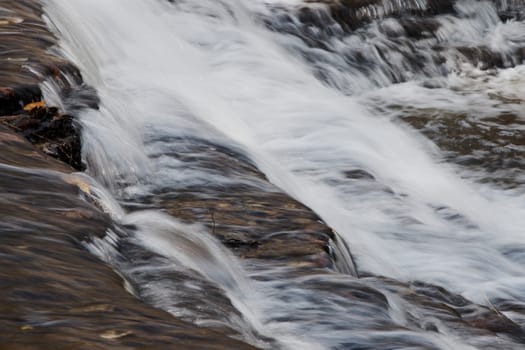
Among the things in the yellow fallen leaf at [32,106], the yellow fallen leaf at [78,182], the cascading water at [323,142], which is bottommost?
the cascading water at [323,142]

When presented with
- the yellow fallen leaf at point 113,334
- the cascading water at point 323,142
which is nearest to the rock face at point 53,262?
the yellow fallen leaf at point 113,334

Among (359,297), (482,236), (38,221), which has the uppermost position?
(38,221)

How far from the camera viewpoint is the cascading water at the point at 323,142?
13.7 feet

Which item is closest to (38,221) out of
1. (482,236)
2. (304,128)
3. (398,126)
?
(482,236)

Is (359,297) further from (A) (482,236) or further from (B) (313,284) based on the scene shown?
(A) (482,236)

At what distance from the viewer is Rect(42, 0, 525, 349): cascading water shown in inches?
164

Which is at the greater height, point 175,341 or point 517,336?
point 175,341

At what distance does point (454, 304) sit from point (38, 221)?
2536mm

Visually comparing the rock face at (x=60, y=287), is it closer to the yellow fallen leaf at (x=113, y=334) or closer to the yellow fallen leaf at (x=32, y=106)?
the yellow fallen leaf at (x=113, y=334)

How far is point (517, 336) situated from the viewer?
15.7 ft

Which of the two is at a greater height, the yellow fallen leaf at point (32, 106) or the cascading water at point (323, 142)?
the yellow fallen leaf at point (32, 106)

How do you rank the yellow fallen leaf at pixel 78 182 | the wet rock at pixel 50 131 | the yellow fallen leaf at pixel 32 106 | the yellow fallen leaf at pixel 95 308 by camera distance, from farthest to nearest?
the yellow fallen leaf at pixel 32 106
the wet rock at pixel 50 131
the yellow fallen leaf at pixel 78 182
the yellow fallen leaf at pixel 95 308

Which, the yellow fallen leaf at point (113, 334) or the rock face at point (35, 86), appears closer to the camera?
the yellow fallen leaf at point (113, 334)

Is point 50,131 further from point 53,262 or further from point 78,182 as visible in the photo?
point 53,262
